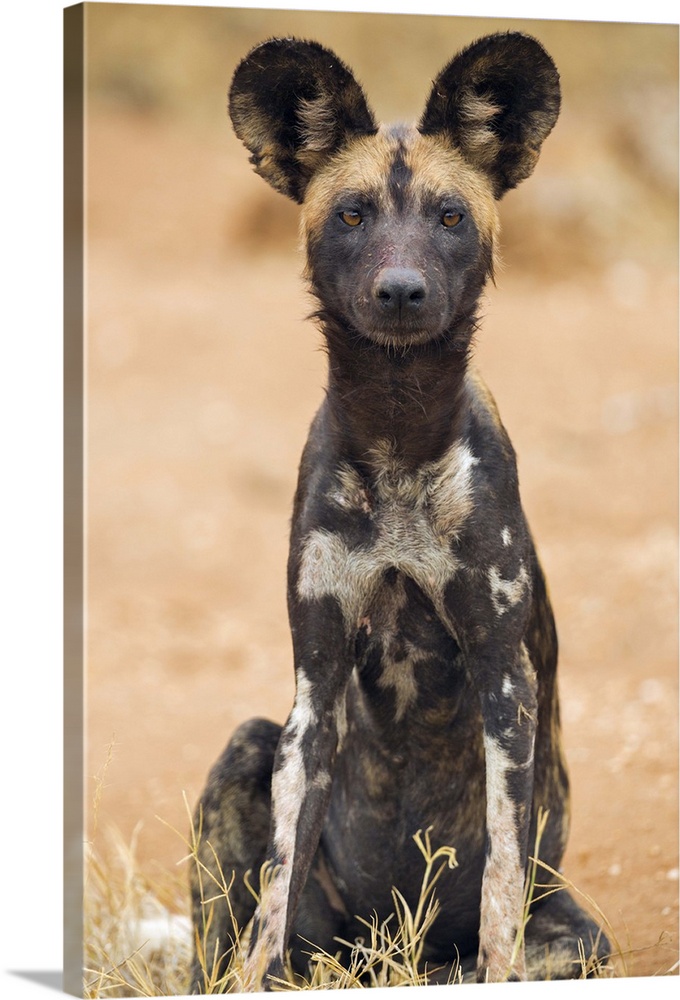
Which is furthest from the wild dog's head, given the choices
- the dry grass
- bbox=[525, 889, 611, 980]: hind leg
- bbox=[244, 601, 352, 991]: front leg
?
bbox=[525, 889, 611, 980]: hind leg

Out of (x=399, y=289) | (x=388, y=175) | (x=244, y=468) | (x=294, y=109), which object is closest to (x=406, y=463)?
(x=399, y=289)

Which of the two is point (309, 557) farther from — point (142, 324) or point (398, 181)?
point (142, 324)

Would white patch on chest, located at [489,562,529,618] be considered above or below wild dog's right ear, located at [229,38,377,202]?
below

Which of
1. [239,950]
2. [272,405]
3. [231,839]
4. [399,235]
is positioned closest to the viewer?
[399,235]

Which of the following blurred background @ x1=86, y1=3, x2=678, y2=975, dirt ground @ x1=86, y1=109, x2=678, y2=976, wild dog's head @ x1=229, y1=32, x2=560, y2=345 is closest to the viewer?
wild dog's head @ x1=229, y1=32, x2=560, y2=345

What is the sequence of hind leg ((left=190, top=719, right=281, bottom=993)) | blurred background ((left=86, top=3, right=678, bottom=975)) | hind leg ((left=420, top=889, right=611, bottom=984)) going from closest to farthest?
1. hind leg ((left=420, top=889, right=611, bottom=984))
2. hind leg ((left=190, top=719, right=281, bottom=993))
3. blurred background ((left=86, top=3, right=678, bottom=975))

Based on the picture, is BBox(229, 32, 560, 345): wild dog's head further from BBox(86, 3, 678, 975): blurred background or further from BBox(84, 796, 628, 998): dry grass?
BBox(84, 796, 628, 998): dry grass

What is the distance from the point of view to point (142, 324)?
13156 mm

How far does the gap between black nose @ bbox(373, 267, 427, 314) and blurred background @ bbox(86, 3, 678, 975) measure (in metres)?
1.96

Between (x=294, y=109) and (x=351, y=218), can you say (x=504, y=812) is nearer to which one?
(x=351, y=218)

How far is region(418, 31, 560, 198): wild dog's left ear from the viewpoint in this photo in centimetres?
389

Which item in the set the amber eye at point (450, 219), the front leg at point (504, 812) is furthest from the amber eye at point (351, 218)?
the front leg at point (504, 812)

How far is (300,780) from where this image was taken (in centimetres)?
401

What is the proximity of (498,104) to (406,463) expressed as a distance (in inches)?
40.3
